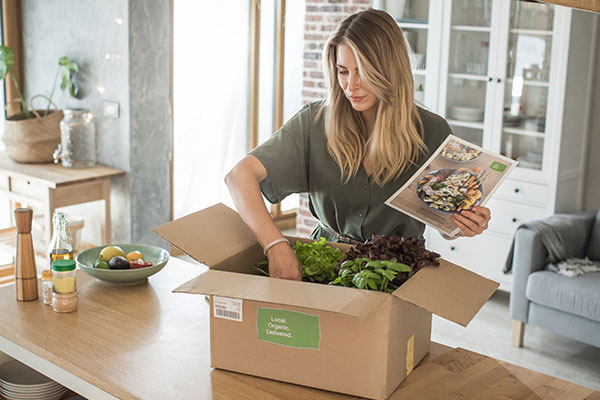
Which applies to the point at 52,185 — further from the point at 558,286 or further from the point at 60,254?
the point at 558,286

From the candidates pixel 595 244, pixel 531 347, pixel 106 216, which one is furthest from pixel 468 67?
pixel 106 216

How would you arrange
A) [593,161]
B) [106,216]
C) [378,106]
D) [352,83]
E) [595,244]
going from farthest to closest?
[593,161] → [106,216] → [595,244] → [378,106] → [352,83]

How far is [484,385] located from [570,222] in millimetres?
2594

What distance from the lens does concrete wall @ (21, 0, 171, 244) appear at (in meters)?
4.27

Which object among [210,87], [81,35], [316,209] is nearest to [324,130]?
[316,209]

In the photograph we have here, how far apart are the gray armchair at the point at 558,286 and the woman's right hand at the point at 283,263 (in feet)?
7.45

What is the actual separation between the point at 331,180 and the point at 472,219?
51 cm

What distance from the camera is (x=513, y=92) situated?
4387 mm

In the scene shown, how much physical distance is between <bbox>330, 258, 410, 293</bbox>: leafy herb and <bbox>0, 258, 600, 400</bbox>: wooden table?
0.78 ft

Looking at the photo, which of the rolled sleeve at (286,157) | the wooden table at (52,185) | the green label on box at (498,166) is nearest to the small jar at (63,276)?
the rolled sleeve at (286,157)

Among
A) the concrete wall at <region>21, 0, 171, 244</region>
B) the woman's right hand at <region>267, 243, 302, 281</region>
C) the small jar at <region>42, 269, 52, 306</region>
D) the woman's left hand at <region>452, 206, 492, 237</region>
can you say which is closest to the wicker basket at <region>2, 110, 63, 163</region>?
the concrete wall at <region>21, 0, 171, 244</region>

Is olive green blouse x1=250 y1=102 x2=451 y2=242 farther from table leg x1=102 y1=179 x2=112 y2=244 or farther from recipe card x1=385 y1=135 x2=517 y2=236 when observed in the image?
table leg x1=102 y1=179 x2=112 y2=244

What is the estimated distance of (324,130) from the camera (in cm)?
217

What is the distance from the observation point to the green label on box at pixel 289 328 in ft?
4.85
